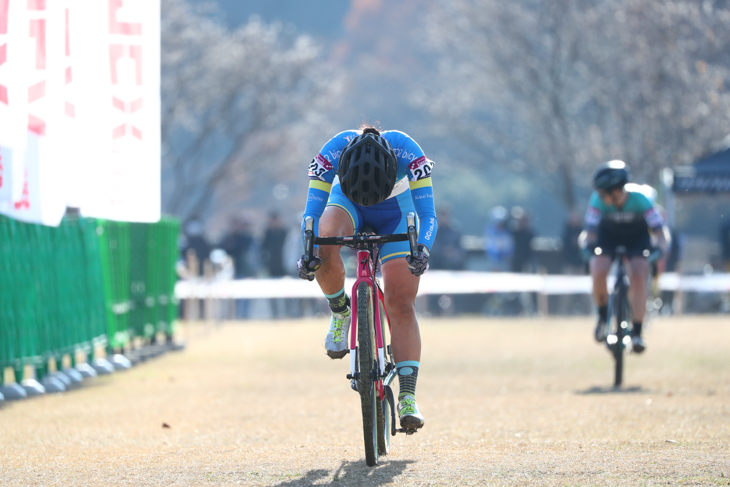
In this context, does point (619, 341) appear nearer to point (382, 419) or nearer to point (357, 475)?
point (382, 419)

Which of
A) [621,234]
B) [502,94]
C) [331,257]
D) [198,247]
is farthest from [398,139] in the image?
[502,94]

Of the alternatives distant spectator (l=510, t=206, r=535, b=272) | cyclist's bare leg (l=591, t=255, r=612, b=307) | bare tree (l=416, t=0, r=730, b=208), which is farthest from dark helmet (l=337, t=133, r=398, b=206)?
bare tree (l=416, t=0, r=730, b=208)

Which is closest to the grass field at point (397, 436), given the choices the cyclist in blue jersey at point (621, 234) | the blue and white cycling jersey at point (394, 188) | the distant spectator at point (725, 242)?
the cyclist in blue jersey at point (621, 234)

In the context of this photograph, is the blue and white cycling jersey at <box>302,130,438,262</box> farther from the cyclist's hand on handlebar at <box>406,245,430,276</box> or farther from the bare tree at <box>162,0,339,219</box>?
the bare tree at <box>162,0,339,219</box>

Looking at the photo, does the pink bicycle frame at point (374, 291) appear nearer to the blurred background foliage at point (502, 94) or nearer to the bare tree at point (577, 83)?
the bare tree at point (577, 83)

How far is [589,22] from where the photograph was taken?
3447 centimetres

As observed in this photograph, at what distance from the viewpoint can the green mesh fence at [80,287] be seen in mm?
10453

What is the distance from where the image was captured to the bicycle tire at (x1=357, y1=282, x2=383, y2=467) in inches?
254

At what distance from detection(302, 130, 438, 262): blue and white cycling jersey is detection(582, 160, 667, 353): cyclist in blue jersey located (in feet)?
15.0

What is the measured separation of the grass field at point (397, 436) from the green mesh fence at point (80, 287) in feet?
1.58

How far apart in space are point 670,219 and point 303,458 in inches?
716

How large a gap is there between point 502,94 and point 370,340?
34648mm

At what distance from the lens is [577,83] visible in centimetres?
3950

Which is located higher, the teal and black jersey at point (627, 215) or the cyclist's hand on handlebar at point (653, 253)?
the teal and black jersey at point (627, 215)
